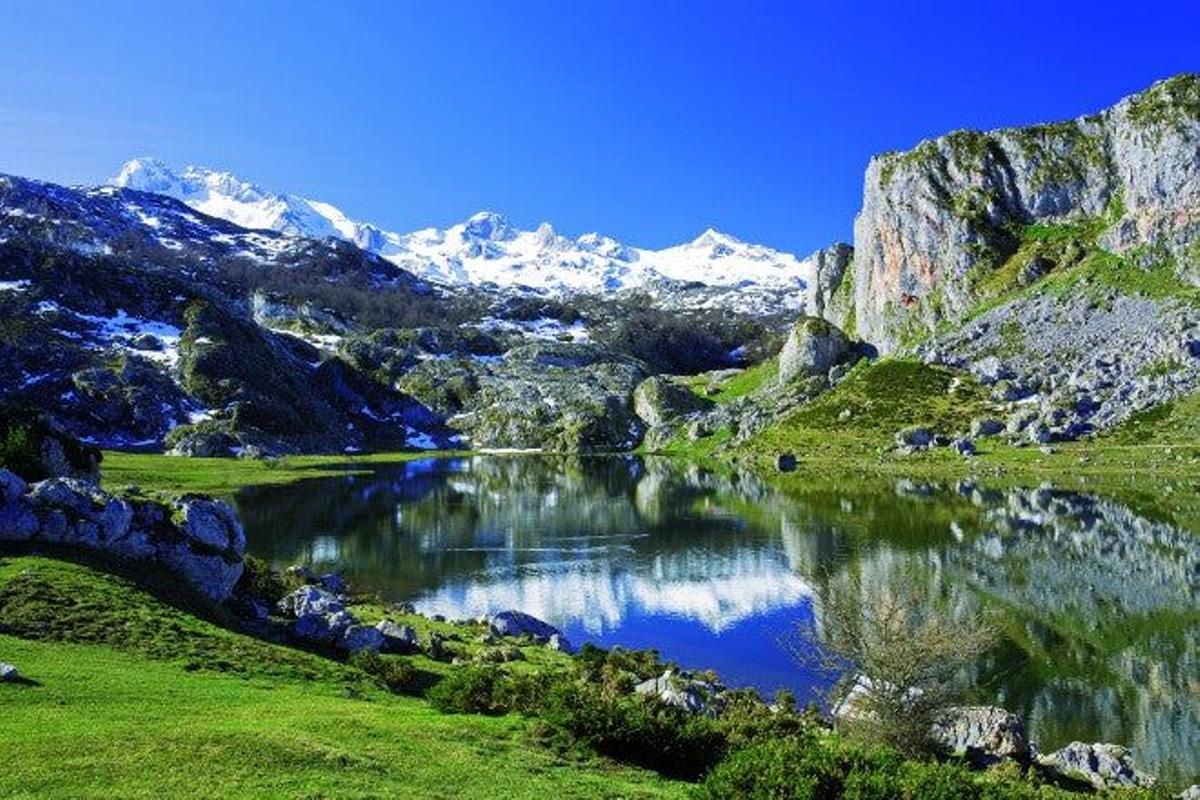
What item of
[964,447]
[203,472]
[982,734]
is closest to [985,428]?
[964,447]

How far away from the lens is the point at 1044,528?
90.2 meters

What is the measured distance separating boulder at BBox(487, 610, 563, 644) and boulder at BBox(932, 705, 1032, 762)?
2681 cm

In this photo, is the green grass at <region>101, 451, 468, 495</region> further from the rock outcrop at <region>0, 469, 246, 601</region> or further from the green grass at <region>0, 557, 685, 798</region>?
the green grass at <region>0, 557, 685, 798</region>

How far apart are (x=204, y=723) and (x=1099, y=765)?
29.8 meters

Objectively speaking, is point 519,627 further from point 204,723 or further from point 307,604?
point 204,723

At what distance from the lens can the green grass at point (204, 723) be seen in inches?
766

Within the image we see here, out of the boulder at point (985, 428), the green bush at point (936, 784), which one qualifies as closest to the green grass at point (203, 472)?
the green bush at point (936, 784)

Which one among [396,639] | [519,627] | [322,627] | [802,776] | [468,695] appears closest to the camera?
[802,776]

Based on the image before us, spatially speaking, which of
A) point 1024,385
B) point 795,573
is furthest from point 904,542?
point 1024,385

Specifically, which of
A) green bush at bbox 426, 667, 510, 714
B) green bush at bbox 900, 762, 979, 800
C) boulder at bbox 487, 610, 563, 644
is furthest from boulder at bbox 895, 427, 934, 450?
green bush at bbox 900, 762, 979, 800

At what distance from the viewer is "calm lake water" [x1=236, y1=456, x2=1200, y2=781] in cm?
4566

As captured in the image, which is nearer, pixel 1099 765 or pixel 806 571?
pixel 1099 765

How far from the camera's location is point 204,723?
2389cm

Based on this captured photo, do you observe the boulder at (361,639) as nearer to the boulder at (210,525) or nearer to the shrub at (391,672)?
the shrub at (391,672)
